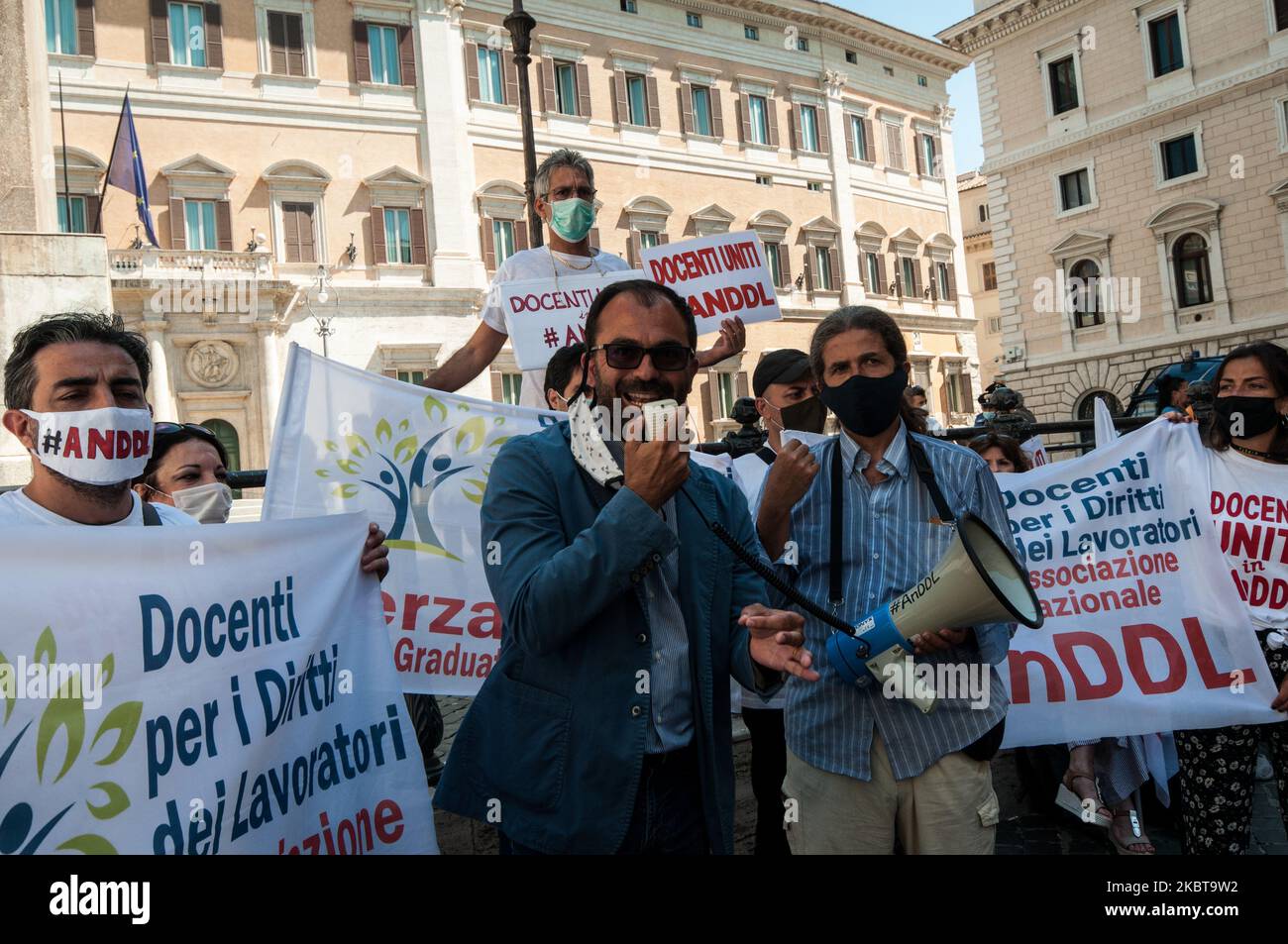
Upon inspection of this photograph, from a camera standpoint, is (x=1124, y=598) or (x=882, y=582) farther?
(x=1124, y=598)

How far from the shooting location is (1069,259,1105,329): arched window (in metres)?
36.8

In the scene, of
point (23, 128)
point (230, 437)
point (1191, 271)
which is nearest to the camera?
point (23, 128)

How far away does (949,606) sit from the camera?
2.37m

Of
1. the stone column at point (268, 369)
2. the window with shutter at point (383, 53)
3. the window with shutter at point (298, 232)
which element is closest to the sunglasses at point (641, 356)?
the stone column at point (268, 369)

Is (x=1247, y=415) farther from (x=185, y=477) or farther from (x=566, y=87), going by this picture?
(x=566, y=87)

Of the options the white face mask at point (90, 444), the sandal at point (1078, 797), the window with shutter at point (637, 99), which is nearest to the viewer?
the white face mask at point (90, 444)

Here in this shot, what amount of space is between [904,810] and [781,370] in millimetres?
1951

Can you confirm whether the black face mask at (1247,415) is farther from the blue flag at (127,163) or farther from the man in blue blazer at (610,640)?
the blue flag at (127,163)

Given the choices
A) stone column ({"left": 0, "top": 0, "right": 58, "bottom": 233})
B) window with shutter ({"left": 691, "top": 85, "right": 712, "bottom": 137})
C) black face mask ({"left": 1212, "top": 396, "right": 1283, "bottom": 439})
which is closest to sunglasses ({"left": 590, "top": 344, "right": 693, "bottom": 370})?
black face mask ({"left": 1212, "top": 396, "right": 1283, "bottom": 439})

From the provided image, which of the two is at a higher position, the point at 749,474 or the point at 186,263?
the point at 186,263

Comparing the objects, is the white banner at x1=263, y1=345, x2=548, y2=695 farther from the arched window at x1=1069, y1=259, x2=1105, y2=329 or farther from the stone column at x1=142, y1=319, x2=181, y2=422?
the arched window at x1=1069, y1=259, x2=1105, y2=329

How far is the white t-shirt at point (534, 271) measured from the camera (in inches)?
179

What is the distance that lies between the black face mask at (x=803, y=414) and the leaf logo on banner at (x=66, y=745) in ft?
8.48

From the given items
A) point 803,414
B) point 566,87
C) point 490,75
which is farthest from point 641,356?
point 566,87
